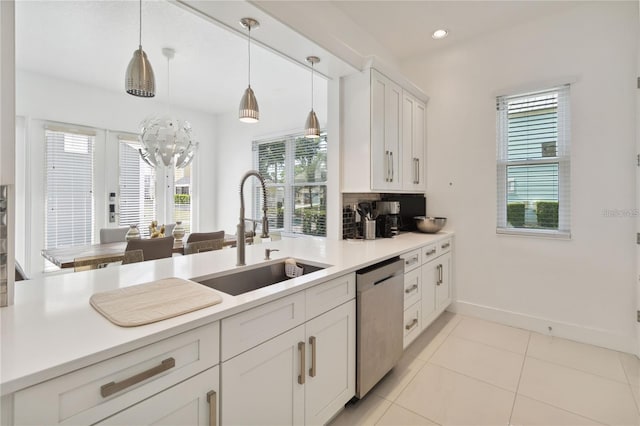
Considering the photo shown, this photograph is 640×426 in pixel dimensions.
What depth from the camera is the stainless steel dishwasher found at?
176cm

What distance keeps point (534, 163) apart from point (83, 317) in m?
3.50

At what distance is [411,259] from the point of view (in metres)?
2.40

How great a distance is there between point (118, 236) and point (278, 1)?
3.43 metres

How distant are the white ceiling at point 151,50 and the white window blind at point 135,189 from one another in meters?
0.98

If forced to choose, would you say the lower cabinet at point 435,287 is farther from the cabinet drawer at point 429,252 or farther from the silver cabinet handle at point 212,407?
the silver cabinet handle at point 212,407

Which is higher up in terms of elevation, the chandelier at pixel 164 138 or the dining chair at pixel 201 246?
the chandelier at pixel 164 138

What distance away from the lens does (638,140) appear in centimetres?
236

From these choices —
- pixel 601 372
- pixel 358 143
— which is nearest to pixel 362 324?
pixel 358 143

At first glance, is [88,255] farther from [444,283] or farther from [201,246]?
[444,283]

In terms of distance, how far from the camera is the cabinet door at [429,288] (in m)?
2.62

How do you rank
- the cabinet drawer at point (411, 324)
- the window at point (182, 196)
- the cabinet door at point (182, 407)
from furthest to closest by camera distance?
the window at point (182, 196) → the cabinet drawer at point (411, 324) → the cabinet door at point (182, 407)

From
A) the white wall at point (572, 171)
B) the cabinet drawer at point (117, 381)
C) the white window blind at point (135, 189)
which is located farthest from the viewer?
the white window blind at point (135, 189)

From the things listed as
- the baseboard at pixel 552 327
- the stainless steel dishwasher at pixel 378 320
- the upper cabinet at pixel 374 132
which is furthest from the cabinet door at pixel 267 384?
the baseboard at pixel 552 327

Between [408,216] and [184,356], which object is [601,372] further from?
[184,356]
